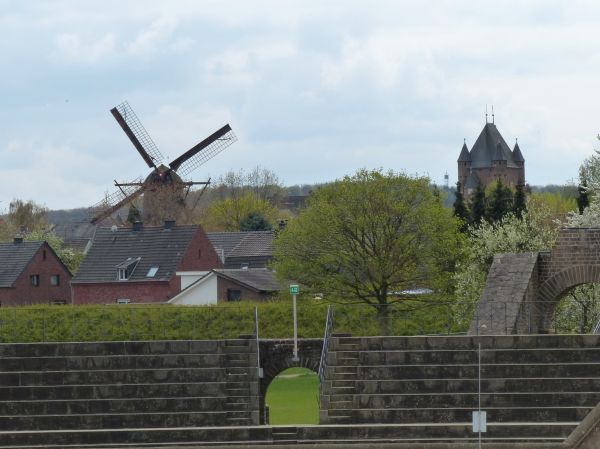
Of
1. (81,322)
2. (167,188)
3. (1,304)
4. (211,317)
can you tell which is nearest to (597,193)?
(211,317)

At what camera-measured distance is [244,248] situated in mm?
86688

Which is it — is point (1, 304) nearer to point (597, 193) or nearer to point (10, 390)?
point (597, 193)

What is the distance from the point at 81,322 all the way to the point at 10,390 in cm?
1535

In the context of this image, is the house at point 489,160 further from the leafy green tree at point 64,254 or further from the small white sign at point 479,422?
the small white sign at point 479,422

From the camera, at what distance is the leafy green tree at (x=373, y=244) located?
5091 centimetres

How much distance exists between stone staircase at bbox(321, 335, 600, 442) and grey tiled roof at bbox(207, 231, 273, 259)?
51498 mm

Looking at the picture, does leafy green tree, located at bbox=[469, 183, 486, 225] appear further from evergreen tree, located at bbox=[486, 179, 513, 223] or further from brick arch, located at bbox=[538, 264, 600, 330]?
brick arch, located at bbox=[538, 264, 600, 330]

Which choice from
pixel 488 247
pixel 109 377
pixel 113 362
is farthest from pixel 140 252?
pixel 109 377

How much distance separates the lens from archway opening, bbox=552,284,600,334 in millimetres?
44188

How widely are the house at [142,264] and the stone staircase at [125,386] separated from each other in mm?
38012

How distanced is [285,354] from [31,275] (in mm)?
49314

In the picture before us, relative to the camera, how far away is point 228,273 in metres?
65.1

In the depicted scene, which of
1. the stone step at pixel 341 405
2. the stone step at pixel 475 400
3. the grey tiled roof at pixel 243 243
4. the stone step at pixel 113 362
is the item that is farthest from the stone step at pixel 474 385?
the grey tiled roof at pixel 243 243

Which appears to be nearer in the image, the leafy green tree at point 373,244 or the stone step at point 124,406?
the stone step at point 124,406
